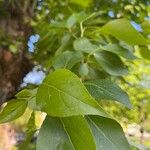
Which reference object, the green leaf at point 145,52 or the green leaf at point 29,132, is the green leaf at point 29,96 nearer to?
the green leaf at point 29,132

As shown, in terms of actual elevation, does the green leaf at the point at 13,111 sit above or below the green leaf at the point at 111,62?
above

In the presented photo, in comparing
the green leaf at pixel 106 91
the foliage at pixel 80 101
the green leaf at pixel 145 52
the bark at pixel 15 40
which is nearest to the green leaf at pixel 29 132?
the foliage at pixel 80 101

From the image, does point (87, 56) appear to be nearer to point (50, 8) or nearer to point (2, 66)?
point (50, 8)

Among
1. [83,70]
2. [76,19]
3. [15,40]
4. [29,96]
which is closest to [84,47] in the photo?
[83,70]

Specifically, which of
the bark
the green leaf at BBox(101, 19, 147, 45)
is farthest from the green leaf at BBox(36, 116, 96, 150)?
the bark

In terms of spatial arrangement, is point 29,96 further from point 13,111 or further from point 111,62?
point 111,62
